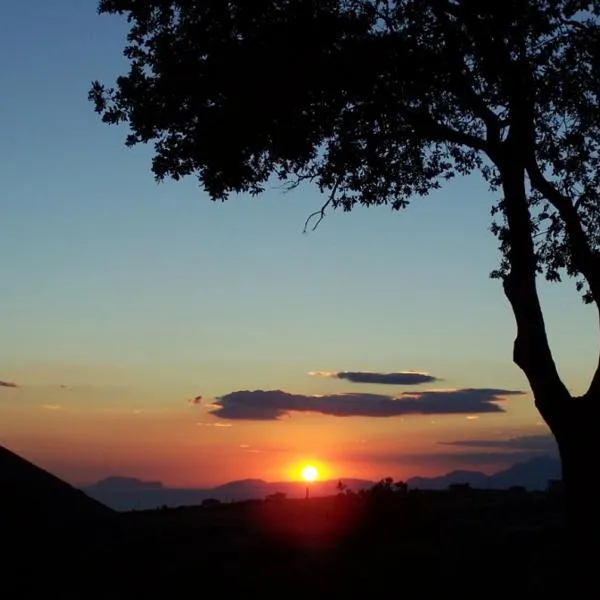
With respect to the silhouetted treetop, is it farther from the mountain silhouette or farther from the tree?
the mountain silhouette

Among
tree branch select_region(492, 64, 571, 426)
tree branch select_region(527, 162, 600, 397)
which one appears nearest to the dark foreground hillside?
tree branch select_region(492, 64, 571, 426)

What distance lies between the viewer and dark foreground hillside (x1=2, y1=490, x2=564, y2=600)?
15.9 m

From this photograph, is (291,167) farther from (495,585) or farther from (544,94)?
(495,585)

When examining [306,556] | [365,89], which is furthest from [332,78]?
[306,556]

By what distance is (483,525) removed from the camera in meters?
21.3

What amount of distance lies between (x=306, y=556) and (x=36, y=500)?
616cm

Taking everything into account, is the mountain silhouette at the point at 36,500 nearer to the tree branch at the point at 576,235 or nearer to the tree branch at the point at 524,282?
the tree branch at the point at 524,282

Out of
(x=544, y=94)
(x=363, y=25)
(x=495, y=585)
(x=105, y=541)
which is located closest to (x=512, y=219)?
(x=544, y=94)

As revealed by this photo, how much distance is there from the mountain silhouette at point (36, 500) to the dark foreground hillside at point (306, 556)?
13.7 inches

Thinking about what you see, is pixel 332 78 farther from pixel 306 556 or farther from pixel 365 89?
pixel 306 556

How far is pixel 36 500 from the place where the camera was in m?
20.2

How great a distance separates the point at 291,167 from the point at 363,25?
3.58 m

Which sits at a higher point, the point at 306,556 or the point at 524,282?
the point at 524,282

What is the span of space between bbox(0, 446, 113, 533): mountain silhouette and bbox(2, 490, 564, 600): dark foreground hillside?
35cm
